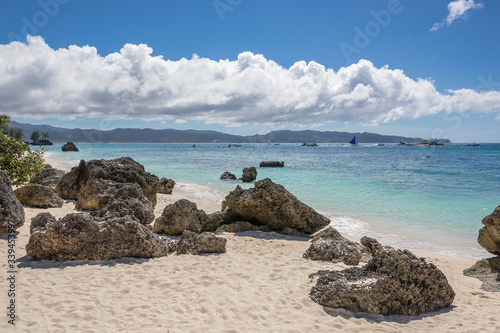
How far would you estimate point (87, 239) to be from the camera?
6133 mm

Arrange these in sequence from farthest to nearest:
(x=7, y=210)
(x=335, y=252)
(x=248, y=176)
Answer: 1. (x=248, y=176)
2. (x=335, y=252)
3. (x=7, y=210)

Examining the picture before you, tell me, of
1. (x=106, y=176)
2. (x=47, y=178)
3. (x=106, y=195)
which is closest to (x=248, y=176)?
(x=47, y=178)

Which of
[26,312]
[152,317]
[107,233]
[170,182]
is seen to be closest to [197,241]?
[107,233]

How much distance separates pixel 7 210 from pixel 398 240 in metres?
10.2

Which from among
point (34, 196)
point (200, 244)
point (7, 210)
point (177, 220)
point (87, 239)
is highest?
point (7, 210)

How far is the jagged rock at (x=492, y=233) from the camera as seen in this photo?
21.2ft

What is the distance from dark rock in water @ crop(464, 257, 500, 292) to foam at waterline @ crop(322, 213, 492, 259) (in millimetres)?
2327

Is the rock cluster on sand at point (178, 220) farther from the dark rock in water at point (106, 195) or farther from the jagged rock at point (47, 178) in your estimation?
the jagged rock at point (47, 178)

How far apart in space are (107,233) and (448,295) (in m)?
5.91

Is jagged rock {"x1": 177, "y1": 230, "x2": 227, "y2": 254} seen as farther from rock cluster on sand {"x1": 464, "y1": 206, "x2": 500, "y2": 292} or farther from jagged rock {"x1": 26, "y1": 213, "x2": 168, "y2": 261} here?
rock cluster on sand {"x1": 464, "y1": 206, "x2": 500, "y2": 292}


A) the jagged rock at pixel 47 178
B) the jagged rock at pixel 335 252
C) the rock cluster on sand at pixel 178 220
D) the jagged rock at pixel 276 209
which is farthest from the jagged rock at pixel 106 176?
the jagged rock at pixel 335 252

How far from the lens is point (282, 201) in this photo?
9.42 meters

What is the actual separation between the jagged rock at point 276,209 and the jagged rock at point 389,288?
4289 mm

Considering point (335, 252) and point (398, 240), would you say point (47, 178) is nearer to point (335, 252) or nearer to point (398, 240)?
point (335, 252)
